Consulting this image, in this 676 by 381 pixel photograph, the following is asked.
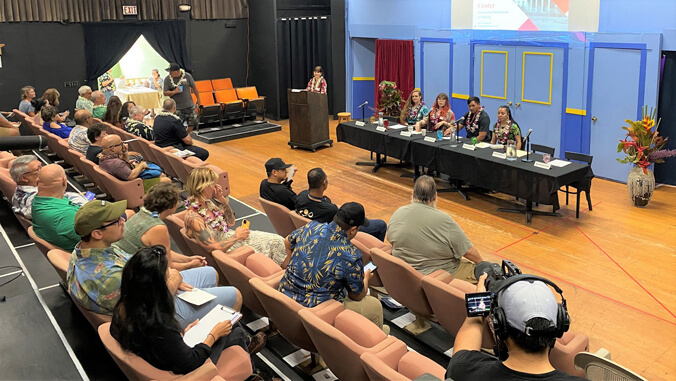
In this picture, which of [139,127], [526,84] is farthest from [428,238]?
[526,84]

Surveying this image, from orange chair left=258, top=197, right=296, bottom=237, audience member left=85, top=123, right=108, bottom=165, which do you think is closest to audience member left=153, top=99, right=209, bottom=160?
audience member left=85, top=123, right=108, bottom=165

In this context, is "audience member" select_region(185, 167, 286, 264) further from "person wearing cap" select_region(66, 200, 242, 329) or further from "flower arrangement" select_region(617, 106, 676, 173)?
"flower arrangement" select_region(617, 106, 676, 173)

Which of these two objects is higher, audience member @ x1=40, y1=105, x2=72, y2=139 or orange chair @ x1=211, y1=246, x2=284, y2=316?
audience member @ x1=40, y1=105, x2=72, y2=139

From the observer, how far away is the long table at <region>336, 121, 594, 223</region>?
6.59 metres

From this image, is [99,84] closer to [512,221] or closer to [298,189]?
[298,189]

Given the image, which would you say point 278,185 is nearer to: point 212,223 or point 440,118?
point 212,223

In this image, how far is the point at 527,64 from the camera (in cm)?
920

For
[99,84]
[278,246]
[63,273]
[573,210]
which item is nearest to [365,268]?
[278,246]

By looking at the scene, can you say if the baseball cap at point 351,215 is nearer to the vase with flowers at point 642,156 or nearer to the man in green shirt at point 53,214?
the man in green shirt at point 53,214

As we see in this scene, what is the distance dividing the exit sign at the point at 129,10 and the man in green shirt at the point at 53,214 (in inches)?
351

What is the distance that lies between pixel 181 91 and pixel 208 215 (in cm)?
630

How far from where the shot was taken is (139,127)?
27.3 ft

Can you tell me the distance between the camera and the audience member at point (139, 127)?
832cm

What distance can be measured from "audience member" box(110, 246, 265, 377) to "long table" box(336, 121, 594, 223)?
15.8ft
